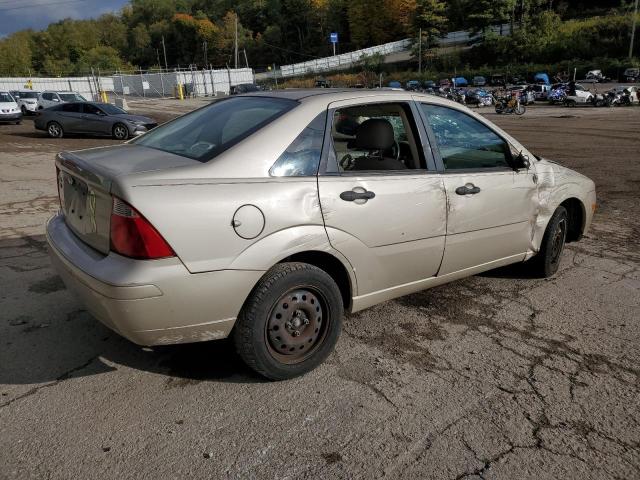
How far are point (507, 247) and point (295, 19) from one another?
451 ft

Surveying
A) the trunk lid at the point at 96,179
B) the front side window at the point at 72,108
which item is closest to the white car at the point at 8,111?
the front side window at the point at 72,108

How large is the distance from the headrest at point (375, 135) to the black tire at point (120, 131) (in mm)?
15553

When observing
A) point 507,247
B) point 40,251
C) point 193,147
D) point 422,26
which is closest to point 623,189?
point 507,247

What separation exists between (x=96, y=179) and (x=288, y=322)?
4.21ft

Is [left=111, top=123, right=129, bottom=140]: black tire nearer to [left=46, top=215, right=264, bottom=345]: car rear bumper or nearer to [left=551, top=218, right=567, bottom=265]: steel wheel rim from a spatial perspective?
[left=551, top=218, right=567, bottom=265]: steel wheel rim

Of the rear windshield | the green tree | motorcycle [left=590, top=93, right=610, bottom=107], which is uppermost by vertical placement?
the green tree

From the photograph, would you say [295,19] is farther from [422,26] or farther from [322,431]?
[322,431]

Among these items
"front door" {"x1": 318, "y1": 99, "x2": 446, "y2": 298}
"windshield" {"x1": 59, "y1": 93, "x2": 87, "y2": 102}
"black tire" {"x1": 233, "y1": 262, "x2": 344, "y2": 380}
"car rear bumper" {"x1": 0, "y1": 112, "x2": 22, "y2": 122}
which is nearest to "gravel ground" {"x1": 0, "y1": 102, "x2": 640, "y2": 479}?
"black tire" {"x1": 233, "y1": 262, "x2": 344, "y2": 380}

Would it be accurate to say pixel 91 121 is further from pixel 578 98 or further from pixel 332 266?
pixel 578 98

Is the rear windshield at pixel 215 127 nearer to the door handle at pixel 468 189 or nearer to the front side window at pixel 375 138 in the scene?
the front side window at pixel 375 138

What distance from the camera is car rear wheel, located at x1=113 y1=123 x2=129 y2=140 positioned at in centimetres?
1745

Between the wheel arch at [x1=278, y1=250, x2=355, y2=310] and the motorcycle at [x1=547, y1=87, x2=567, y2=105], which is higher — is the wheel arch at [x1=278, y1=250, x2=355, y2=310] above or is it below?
above

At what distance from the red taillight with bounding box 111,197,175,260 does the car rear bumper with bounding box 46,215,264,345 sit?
39 mm

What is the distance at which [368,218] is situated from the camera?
3.20m
